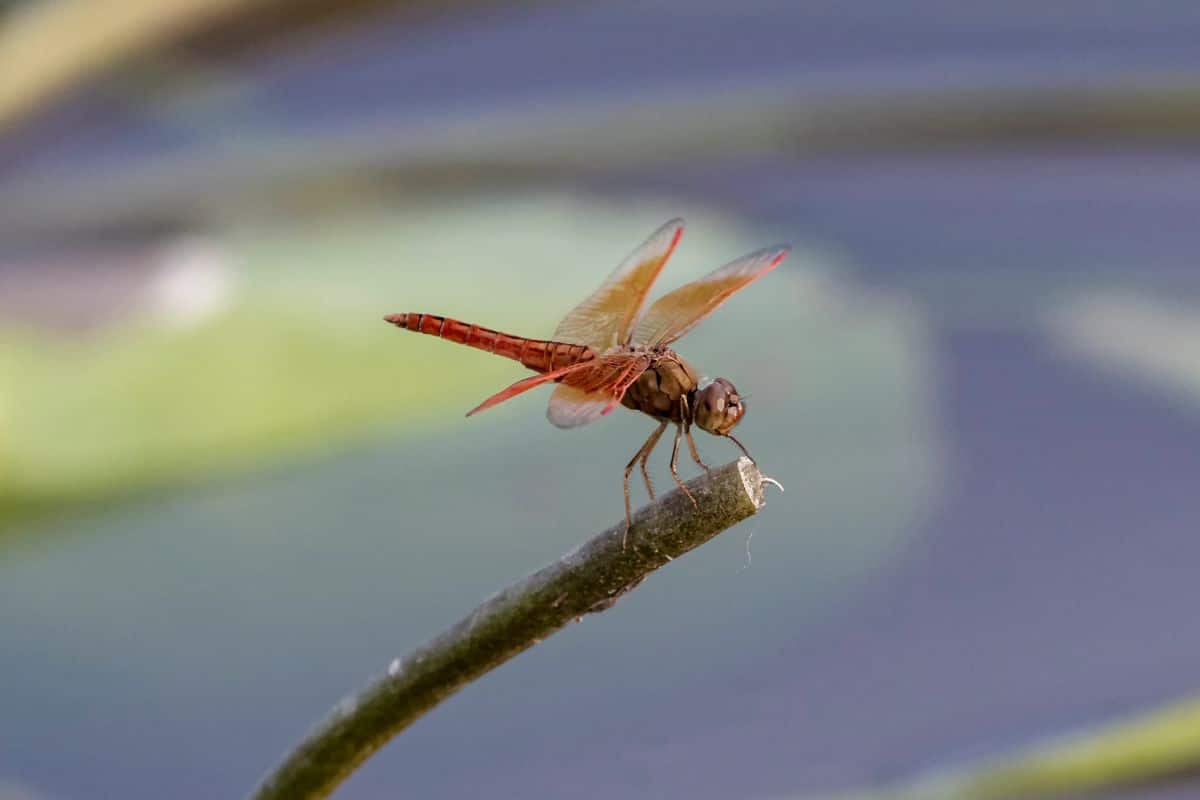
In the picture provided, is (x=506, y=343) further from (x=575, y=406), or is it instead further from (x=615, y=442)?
(x=615, y=442)

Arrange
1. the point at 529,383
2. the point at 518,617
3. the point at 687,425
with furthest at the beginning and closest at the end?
the point at 687,425
the point at 529,383
the point at 518,617

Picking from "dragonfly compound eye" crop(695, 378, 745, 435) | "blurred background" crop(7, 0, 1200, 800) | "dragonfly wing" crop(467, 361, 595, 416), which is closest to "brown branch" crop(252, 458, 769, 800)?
"dragonfly wing" crop(467, 361, 595, 416)

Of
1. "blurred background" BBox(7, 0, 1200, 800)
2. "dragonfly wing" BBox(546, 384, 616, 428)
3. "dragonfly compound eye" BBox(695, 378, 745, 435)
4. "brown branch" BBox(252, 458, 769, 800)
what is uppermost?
"blurred background" BBox(7, 0, 1200, 800)

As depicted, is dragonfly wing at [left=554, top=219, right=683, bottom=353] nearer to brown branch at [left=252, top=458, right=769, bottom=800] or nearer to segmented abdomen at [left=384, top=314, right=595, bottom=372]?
segmented abdomen at [left=384, top=314, right=595, bottom=372]

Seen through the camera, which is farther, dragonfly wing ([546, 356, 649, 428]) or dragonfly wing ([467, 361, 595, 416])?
dragonfly wing ([546, 356, 649, 428])

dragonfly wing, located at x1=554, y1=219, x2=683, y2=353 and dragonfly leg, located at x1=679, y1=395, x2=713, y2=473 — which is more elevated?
dragonfly wing, located at x1=554, y1=219, x2=683, y2=353

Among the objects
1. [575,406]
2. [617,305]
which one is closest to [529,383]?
[575,406]

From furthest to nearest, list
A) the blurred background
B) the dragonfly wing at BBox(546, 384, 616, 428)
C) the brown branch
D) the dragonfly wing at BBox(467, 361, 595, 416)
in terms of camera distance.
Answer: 1. the blurred background
2. the dragonfly wing at BBox(546, 384, 616, 428)
3. the dragonfly wing at BBox(467, 361, 595, 416)
4. the brown branch
